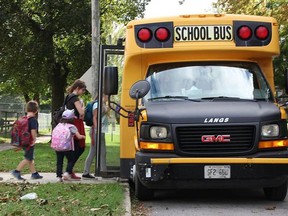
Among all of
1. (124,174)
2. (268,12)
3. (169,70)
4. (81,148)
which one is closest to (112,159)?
(81,148)

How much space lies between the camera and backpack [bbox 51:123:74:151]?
27.8ft

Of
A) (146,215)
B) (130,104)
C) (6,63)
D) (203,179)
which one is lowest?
(146,215)

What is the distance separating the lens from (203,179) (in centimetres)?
668

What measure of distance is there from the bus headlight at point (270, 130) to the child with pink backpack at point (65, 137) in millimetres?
3399

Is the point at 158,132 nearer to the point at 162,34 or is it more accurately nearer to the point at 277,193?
the point at 162,34

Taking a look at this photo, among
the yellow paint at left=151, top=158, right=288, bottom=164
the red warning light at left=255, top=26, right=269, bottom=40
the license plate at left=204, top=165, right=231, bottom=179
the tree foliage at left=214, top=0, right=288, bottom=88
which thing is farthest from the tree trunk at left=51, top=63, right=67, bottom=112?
the license plate at left=204, top=165, right=231, bottom=179

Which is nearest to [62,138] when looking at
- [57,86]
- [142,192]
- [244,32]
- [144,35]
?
[142,192]

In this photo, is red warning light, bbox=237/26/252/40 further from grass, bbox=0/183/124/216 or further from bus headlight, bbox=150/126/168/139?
grass, bbox=0/183/124/216

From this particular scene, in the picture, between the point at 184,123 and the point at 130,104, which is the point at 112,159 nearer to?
the point at 130,104

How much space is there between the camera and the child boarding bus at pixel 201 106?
6.65 m

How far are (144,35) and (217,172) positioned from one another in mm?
2402

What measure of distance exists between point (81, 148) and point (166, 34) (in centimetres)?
286

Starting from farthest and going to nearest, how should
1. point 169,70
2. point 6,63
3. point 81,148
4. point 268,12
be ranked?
point 6,63
point 268,12
point 81,148
point 169,70

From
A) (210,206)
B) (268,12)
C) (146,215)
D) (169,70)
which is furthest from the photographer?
(268,12)
